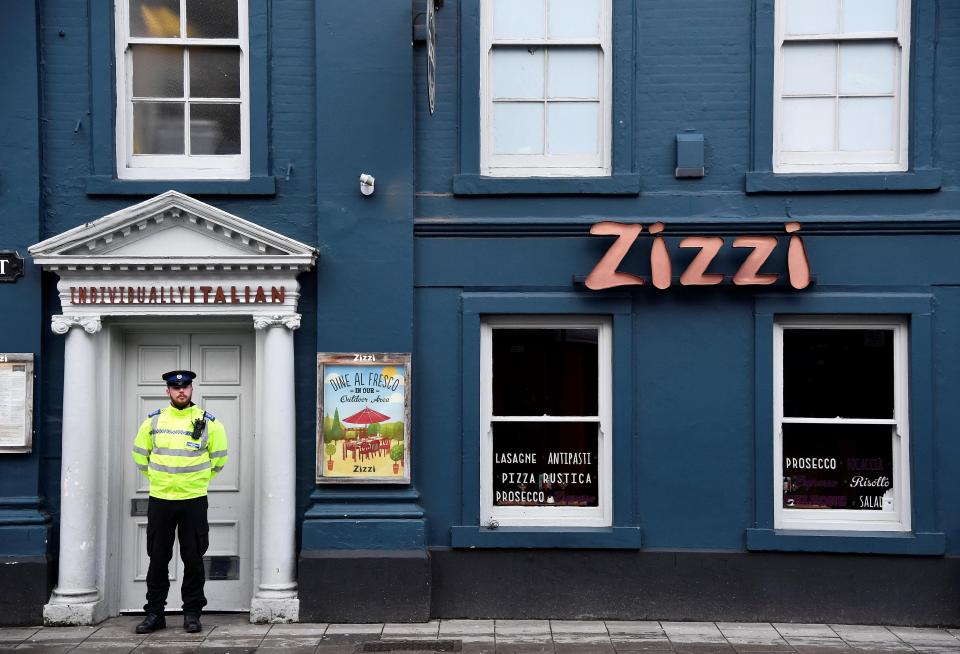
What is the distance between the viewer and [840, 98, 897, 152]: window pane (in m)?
8.47

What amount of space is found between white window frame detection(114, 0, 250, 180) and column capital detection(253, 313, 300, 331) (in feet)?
4.25

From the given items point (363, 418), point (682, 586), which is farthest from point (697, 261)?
point (363, 418)

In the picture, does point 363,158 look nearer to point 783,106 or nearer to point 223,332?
point 223,332

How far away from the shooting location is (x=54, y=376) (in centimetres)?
838

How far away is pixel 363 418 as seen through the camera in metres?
8.23

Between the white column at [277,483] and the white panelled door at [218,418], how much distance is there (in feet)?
1.31

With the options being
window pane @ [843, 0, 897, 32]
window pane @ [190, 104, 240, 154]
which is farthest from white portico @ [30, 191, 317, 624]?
window pane @ [843, 0, 897, 32]

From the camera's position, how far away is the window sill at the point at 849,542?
8086mm

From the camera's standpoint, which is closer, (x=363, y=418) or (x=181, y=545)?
(x=181, y=545)

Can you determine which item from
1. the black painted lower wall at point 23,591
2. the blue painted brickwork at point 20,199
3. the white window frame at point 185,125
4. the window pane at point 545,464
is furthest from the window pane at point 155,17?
the black painted lower wall at point 23,591

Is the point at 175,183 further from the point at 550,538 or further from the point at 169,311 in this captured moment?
the point at 550,538

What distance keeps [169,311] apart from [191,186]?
42.5 inches

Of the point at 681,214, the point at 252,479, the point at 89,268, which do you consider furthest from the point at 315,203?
the point at 681,214

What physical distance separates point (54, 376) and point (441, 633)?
3.89m
